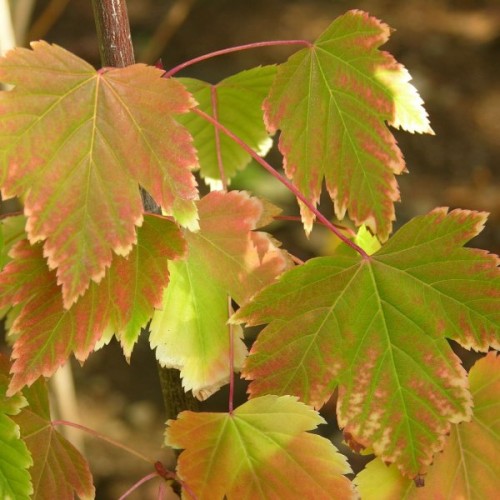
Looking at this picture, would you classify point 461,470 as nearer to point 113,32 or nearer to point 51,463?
point 51,463

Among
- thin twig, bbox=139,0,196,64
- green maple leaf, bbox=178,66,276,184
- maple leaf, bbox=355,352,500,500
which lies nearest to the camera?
maple leaf, bbox=355,352,500,500

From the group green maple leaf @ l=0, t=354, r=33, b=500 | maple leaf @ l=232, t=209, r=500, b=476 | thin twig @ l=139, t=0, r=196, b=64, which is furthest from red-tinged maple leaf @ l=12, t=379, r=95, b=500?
thin twig @ l=139, t=0, r=196, b=64

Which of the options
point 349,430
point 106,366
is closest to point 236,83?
point 349,430

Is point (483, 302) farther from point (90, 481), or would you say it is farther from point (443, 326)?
point (90, 481)

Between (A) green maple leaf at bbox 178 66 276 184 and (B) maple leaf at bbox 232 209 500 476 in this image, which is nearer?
(B) maple leaf at bbox 232 209 500 476

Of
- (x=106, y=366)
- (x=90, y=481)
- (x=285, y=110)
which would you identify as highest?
(x=285, y=110)

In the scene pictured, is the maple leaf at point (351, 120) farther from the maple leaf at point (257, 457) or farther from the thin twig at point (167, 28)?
the thin twig at point (167, 28)

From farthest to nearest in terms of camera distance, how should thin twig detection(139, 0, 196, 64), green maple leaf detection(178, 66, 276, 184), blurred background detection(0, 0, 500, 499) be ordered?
thin twig detection(139, 0, 196, 64) < blurred background detection(0, 0, 500, 499) < green maple leaf detection(178, 66, 276, 184)

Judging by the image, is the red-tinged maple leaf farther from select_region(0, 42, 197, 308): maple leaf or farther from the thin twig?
the thin twig
